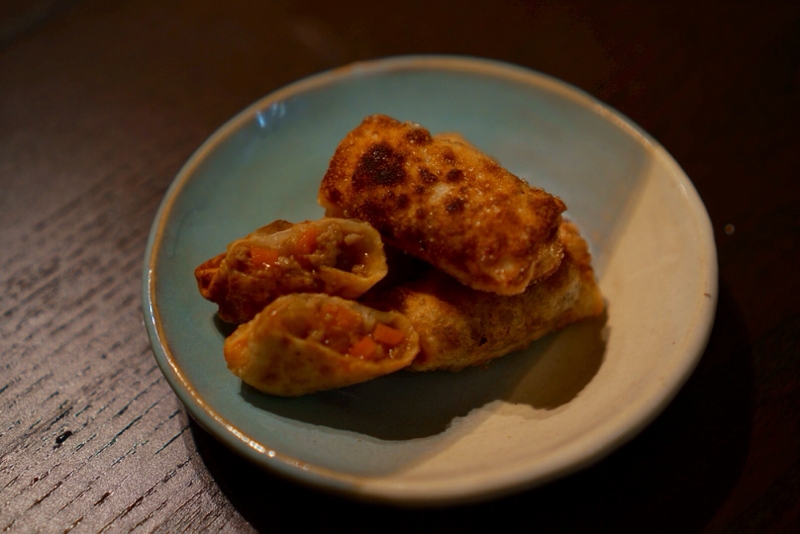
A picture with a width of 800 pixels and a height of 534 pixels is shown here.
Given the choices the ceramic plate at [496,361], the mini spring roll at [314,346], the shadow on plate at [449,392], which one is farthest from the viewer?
the shadow on plate at [449,392]

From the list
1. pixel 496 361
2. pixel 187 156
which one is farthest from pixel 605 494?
pixel 187 156

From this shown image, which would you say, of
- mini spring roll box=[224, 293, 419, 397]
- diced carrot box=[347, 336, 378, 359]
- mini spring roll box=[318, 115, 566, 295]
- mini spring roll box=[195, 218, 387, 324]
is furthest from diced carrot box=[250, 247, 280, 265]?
A: diced carrot box=[347, 336, 378, 359]

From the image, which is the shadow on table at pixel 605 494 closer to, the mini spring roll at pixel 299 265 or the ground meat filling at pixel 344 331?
the ground meat filling at pixel 344 331

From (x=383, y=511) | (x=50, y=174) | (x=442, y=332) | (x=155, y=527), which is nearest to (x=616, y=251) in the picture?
(x=442, y=332)

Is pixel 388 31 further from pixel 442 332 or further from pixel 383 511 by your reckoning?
pixel 383 511

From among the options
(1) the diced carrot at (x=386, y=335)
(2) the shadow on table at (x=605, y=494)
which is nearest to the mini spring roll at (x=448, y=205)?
(1) the diced carrot at (x=386, y=335)

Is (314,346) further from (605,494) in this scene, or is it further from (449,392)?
(605,494)

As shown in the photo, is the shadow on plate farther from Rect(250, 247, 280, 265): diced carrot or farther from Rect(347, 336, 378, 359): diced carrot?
Rect(250, 247, 280, 265): diced carrot
